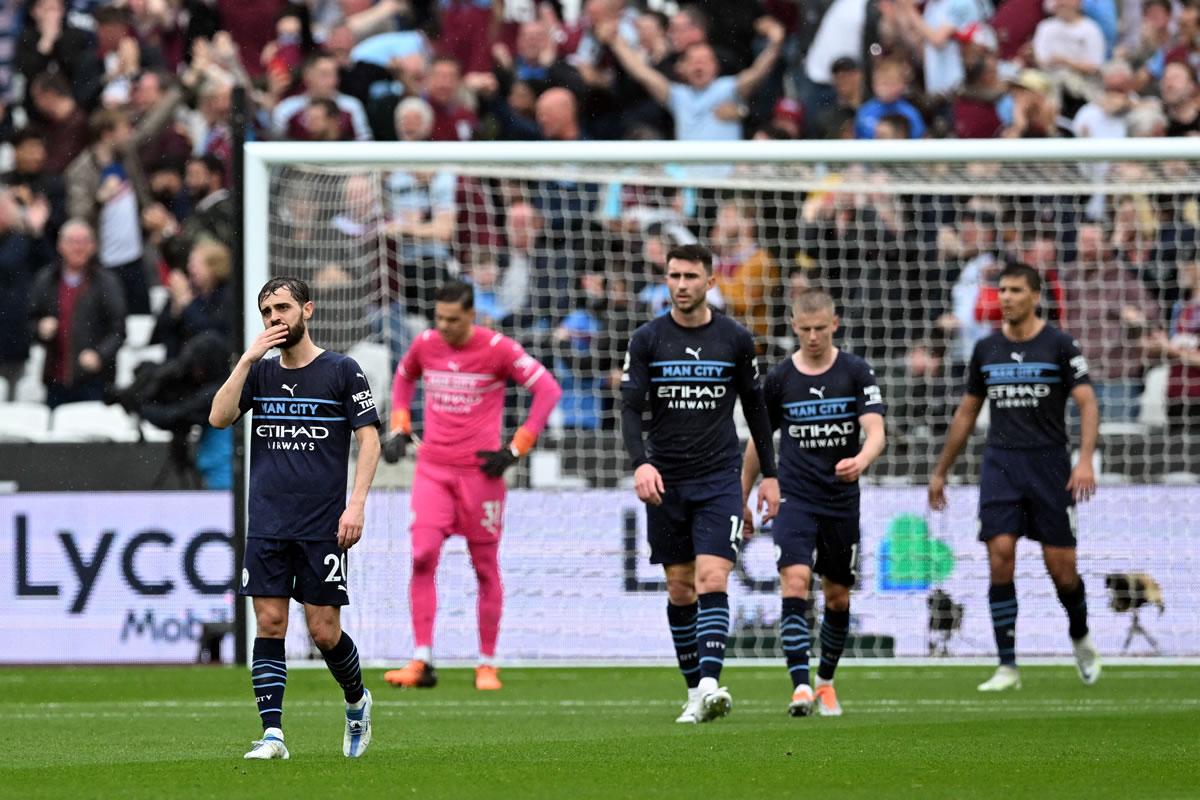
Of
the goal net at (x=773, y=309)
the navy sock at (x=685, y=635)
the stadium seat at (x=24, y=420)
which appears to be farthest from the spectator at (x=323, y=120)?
the navy sock at (x=685, y=635)

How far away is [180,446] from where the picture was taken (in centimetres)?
1398

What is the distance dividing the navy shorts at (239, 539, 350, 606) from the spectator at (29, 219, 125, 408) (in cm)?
943

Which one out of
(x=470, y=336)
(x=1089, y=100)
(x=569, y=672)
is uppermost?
(x=1089, y=100)

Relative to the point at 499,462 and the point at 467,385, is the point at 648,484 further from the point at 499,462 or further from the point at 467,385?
the point at 467,385

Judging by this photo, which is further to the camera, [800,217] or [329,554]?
[800,217]

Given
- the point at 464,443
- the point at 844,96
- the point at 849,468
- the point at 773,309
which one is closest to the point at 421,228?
the point at 773,309

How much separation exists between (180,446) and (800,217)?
16.9 feet

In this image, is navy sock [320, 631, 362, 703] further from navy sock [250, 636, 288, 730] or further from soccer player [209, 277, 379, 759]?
navy sock [250, 636, 288, 730]

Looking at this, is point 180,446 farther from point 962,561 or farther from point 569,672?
point 962,561

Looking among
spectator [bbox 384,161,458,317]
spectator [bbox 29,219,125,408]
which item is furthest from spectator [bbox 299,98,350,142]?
spectator [bbox 29,219,125,408]

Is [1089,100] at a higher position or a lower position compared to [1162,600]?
higher

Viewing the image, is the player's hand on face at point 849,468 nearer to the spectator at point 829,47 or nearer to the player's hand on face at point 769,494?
the player's hand on face at point 769,494

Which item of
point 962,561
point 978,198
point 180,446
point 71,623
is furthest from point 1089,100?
point 71,623

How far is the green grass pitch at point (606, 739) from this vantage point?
655cm
